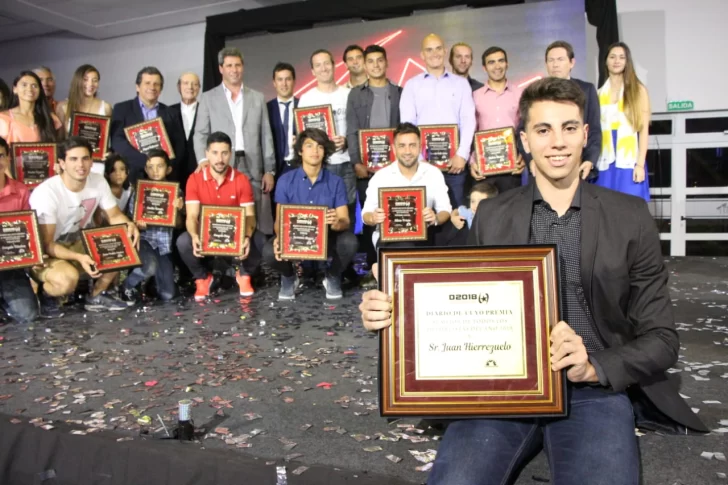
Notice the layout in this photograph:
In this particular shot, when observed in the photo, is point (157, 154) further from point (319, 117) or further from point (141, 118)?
point (319, 117)

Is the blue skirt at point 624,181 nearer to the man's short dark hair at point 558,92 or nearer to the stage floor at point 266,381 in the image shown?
the stage floor at point 266,381

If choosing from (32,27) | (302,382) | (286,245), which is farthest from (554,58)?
(32,27)

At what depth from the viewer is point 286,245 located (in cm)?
498

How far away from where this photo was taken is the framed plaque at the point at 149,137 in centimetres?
555

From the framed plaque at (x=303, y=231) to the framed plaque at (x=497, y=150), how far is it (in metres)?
1.37

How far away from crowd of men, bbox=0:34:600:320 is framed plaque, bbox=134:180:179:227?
107mm

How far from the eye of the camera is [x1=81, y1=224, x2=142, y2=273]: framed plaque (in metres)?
4.71

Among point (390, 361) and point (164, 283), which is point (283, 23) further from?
point (390, 361)

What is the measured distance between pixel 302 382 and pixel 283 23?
699cm

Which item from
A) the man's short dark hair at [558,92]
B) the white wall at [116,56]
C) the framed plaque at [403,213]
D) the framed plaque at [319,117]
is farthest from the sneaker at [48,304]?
the white wall at [116,56]

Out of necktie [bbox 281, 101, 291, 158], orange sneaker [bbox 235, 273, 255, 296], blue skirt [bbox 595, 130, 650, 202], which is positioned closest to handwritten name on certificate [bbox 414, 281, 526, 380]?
orange sneaker [bbox 235, 273, 255, 296]

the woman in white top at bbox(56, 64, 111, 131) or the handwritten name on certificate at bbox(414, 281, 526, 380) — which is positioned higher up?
the woman in white top at bbox(56, 64, 111, 131)

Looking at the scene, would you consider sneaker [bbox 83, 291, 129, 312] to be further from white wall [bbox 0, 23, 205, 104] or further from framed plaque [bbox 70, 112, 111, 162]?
white wall [bbox 0, 23, 205, 104]

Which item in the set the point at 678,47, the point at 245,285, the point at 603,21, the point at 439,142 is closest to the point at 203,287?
the point at 245,285
